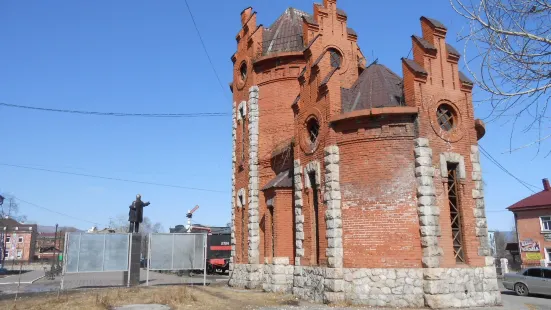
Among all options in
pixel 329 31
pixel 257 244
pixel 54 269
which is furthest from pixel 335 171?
pixel 54 269

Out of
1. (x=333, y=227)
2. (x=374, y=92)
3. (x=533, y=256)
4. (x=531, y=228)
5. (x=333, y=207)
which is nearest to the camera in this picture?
(x=333, y=227)

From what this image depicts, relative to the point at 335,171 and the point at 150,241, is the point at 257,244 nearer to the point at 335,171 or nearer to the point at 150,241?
the point at 150,241

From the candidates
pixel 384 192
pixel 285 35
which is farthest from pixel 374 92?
pixel 285 35

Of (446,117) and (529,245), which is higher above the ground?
(446,117)

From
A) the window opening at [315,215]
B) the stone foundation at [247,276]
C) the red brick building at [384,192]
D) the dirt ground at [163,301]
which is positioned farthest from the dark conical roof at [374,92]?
the stone foundation at [247,276]

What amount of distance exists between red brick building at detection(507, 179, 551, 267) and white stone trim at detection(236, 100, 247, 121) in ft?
97.7

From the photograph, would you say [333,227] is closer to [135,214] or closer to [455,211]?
[455,211]

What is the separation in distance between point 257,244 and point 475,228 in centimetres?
944

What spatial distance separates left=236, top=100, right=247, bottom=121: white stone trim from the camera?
2209cm

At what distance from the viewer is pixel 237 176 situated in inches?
889

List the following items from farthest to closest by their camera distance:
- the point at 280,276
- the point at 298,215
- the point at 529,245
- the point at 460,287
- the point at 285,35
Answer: the point at 529,245, the point at 285,35, the point at 280,276, the point at 298,215, the point at 460,287

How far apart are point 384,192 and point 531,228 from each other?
31.1m

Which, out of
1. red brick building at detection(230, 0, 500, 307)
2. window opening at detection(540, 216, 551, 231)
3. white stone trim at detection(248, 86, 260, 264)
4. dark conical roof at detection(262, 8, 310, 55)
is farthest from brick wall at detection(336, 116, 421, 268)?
window opening at detection(540, 216, 551, 231)

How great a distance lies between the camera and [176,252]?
830 inches
